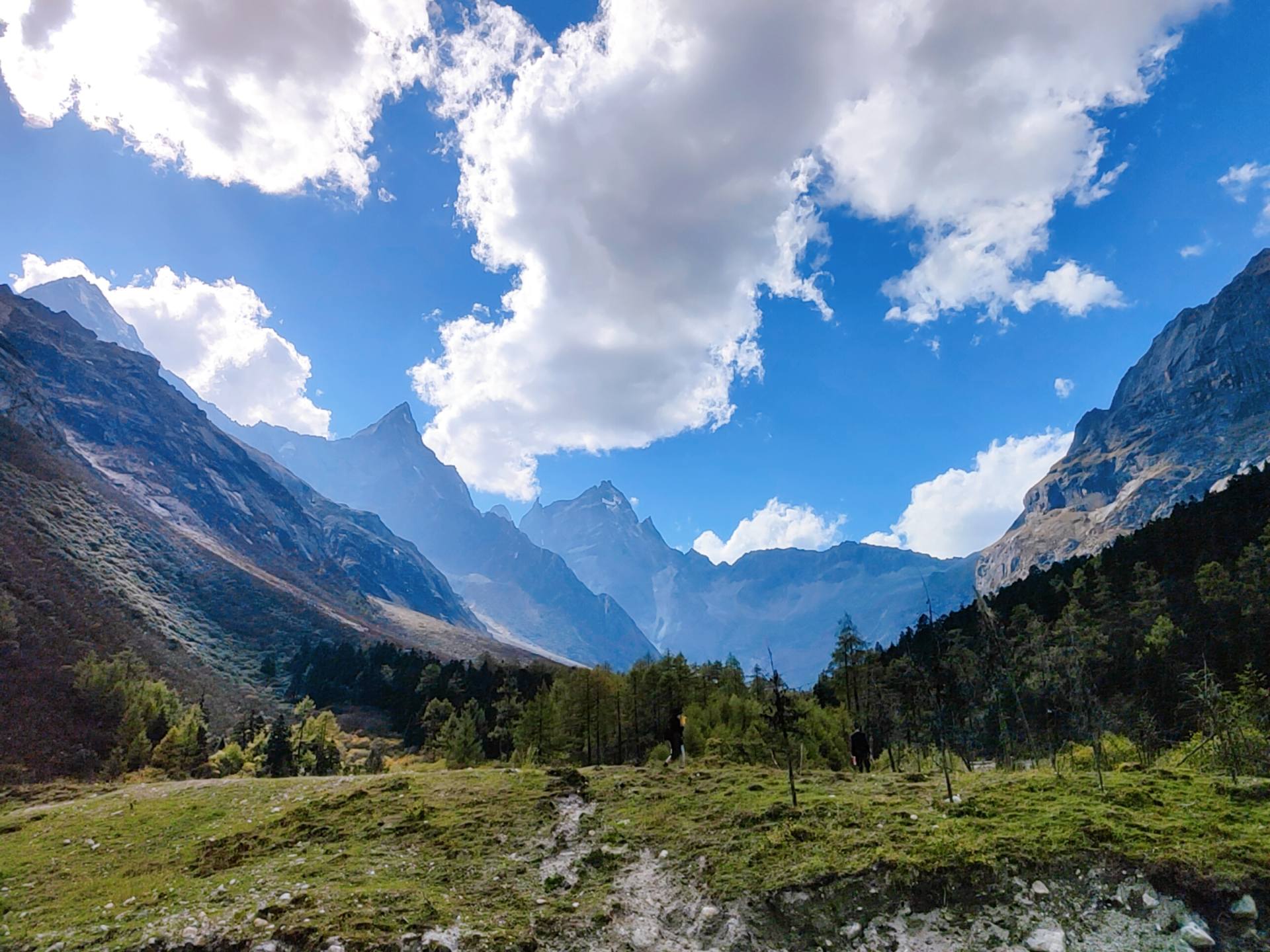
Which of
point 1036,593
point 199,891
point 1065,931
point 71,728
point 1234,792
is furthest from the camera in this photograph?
point 1036,593

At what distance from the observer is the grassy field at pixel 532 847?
42.9 ft

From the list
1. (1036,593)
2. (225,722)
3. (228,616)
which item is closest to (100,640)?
(225,722)

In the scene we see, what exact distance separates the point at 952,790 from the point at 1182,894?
655 centimetres

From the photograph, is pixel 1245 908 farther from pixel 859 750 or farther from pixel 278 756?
pixel 278 756

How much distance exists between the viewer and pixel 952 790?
705 inches

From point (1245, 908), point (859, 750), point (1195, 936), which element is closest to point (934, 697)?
point (859, 750)

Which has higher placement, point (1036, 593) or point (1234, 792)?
point (1036, 593)

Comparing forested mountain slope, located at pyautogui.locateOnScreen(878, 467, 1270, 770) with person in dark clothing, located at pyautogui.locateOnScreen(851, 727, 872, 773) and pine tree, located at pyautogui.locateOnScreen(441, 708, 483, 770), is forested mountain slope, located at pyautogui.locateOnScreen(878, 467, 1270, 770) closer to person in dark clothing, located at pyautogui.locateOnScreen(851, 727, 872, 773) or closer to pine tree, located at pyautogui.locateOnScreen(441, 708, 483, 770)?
person in dark clothing, located at pyautogui.locateOnScreen(851, 727, 872, 773)

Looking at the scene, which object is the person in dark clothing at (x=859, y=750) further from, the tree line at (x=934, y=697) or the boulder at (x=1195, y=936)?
the boulder at (x=1195, y=936)

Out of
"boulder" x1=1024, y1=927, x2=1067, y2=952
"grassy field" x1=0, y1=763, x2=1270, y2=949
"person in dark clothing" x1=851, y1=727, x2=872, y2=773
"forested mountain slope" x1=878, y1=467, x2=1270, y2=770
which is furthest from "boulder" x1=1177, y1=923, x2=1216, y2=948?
"forested mountain slope" x1=878, y1=467, x2=1270, y2=770

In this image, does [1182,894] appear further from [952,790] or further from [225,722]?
[225,722]

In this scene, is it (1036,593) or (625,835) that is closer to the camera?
(625,835)

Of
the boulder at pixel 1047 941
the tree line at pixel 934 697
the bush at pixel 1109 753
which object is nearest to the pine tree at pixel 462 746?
the tree line at pixel 934 697

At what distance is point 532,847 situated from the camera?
1798cm
